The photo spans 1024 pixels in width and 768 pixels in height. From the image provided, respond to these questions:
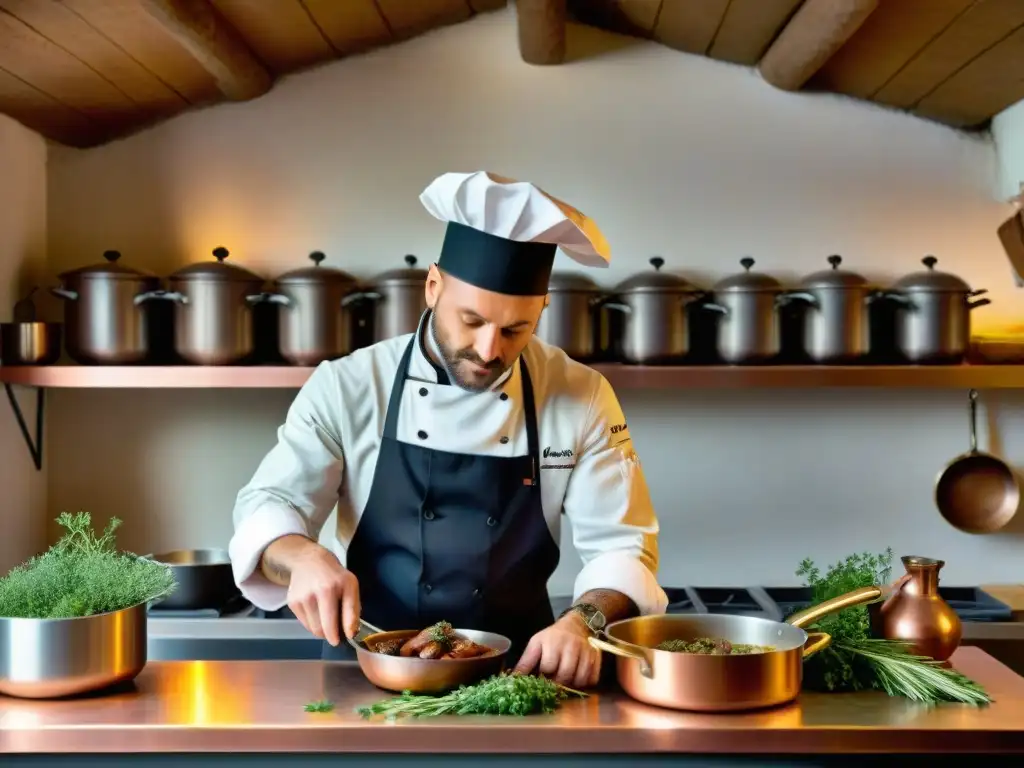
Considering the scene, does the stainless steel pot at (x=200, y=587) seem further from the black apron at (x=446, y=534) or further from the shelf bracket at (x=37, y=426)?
the black apron at (x=446, y=534)

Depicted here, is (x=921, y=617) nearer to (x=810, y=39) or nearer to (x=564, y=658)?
(x=564, y=658)

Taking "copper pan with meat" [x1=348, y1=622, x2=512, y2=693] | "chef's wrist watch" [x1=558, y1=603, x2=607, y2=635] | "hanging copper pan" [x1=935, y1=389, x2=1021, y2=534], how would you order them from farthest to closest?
"hanging copper pan" [x1=935, y1=389, x2=1021, y2=534] → "chef's wrist watch" [x1=558, y1=603, x2=607, y2=635] → "copper pan with meat" [x1=348, y1=622, x2=512, y2=693]

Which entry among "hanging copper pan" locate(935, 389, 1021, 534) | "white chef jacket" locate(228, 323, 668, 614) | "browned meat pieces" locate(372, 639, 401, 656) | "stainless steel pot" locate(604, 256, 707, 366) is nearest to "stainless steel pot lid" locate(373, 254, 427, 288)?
"stainless steel pot" locate(604, 256, 707, 366)

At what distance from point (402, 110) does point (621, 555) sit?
2031 millimetres

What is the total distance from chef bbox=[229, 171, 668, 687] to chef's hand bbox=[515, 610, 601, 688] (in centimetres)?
25

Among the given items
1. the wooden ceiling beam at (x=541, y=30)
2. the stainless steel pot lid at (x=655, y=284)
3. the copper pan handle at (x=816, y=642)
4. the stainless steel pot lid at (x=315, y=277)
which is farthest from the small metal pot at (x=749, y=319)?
the copper pan handle at (x=816, y=642)

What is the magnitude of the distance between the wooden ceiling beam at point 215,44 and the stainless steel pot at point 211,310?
59cm

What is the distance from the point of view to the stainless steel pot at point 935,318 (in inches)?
126

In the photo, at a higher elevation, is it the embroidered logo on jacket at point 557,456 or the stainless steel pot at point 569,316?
the stainless steel pot at point 569,316

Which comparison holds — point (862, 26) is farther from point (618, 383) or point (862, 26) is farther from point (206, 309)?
point (206, 309)

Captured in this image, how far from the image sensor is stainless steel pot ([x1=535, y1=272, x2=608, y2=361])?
10.5 feet

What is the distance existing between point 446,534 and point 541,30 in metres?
1.80

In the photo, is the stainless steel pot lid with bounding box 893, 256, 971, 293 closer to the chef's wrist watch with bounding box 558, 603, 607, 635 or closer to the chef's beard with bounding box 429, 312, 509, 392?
the chef's beard with bounding box 429, 312, 509, 392

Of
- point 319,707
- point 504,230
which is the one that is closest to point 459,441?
point 504,230
